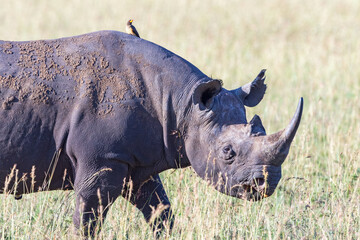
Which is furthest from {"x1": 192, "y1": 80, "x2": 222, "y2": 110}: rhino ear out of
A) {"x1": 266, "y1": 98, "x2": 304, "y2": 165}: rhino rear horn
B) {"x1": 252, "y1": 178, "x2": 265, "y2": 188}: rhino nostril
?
{"x1": 252, "y1": 178, "x2": 265, "y2": 188}: rhino nostril

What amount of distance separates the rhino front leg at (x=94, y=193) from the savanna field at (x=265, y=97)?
0.43 ft

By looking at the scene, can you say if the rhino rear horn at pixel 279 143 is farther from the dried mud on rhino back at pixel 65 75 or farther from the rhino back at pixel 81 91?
the dried mud on rhino back at pixel 65 75

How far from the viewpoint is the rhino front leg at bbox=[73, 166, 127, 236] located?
5566mm

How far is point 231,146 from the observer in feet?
19.0

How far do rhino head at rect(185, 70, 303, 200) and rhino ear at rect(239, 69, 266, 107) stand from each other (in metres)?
0.20

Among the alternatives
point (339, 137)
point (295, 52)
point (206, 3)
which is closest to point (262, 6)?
point (206, 3)

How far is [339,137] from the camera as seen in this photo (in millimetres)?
8680

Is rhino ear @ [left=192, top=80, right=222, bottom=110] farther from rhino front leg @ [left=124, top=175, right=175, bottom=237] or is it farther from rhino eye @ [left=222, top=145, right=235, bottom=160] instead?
rhino front leg @ [left=124, top=175, right=175, bottom=237]

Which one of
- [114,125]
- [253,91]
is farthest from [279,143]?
[114,125]

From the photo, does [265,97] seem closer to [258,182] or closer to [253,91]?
[253,91]

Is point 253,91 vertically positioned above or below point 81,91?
above

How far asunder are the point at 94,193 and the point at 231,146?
3.79ft

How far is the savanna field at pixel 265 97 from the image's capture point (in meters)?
6.00

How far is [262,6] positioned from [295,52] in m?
4.53
